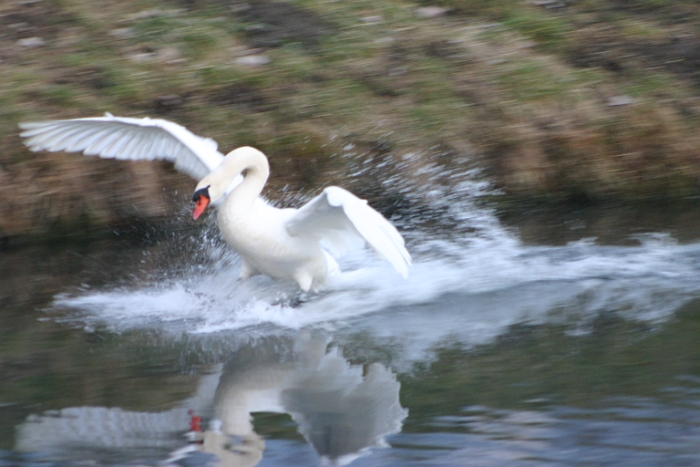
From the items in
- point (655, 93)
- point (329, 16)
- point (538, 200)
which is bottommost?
point (538, 200)

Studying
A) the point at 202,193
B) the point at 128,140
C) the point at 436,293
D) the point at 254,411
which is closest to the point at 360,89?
the point at 128,140

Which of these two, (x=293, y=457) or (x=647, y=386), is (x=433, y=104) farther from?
(x=293, y=457)

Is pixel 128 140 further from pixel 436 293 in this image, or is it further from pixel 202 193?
pixel 436 293

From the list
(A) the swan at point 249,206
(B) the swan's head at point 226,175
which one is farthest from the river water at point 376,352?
(B) the swan's head at point 226,175

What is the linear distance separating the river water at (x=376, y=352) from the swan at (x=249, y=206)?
282 mm

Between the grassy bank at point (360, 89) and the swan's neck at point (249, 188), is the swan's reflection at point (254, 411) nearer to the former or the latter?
the swan's neck at point (249, 188)

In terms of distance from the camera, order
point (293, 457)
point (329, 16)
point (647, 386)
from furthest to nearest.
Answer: point (329, 16) < point (647, 386) < point (293, 457)

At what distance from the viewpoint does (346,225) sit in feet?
15.4

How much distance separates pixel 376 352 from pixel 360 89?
3856mm

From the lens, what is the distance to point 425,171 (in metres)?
7.06

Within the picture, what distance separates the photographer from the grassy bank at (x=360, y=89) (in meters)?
6.89

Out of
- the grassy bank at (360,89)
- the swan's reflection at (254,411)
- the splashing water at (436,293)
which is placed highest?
the grassy bank at (360,89)

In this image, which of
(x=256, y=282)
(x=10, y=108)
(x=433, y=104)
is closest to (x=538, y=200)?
(x=433, y=104)

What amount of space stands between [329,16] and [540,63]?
1.92 metres
